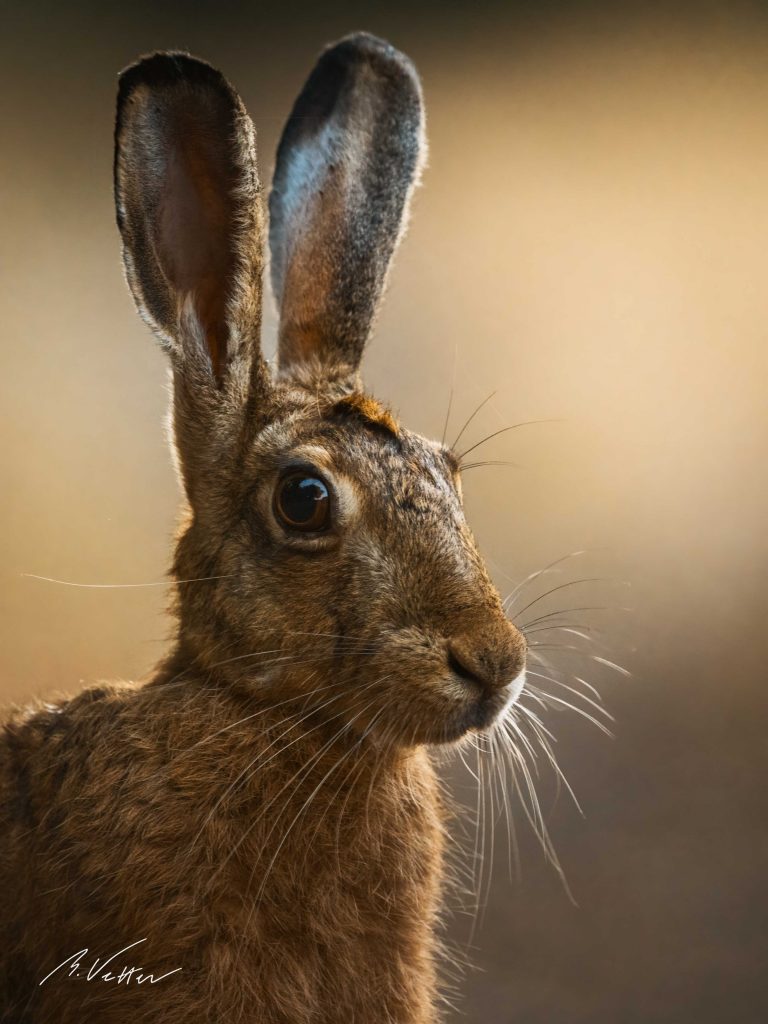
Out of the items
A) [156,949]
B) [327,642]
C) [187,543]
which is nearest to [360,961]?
[156,949]

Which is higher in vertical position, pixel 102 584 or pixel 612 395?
pixel 612 395

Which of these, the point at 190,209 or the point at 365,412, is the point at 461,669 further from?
the point at 190,209

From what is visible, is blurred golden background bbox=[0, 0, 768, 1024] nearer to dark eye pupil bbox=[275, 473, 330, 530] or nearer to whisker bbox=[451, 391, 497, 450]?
whisker bbox=[451, 391, 497, 450]

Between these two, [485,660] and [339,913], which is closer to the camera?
[485,660]

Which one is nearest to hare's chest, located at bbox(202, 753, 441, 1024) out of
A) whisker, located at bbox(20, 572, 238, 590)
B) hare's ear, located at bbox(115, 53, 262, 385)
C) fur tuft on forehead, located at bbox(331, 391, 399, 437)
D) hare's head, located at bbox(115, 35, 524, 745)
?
hare's head, located at bbox(115, 35, 524, 745)

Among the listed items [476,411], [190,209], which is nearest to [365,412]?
[190,209]

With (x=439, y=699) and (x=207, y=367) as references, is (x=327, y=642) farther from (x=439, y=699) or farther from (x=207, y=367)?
(x=207, y=367)
